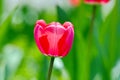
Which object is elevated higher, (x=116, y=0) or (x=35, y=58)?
(x=116, y=0)

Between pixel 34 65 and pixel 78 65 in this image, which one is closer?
pixel 78 65

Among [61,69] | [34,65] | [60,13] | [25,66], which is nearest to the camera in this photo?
[60,13]

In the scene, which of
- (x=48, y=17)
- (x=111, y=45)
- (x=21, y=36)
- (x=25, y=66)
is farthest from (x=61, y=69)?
(x=48, y=17)

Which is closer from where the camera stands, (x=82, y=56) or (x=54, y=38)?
(x=54, y=38)

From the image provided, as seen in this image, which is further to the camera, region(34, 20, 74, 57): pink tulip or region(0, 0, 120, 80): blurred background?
region(0, 0, 120, 80): blurred background

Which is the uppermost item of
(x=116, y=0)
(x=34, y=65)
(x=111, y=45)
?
(x=116, y=0)

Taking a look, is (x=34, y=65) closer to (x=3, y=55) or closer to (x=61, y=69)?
(x=3, y=55)

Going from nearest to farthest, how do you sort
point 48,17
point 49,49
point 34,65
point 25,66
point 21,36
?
point 49,49
point 25,66
point 34,65
point 21,36
point 48,17

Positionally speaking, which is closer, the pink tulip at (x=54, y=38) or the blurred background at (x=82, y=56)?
the pink tulip at (x=54, y=38)
